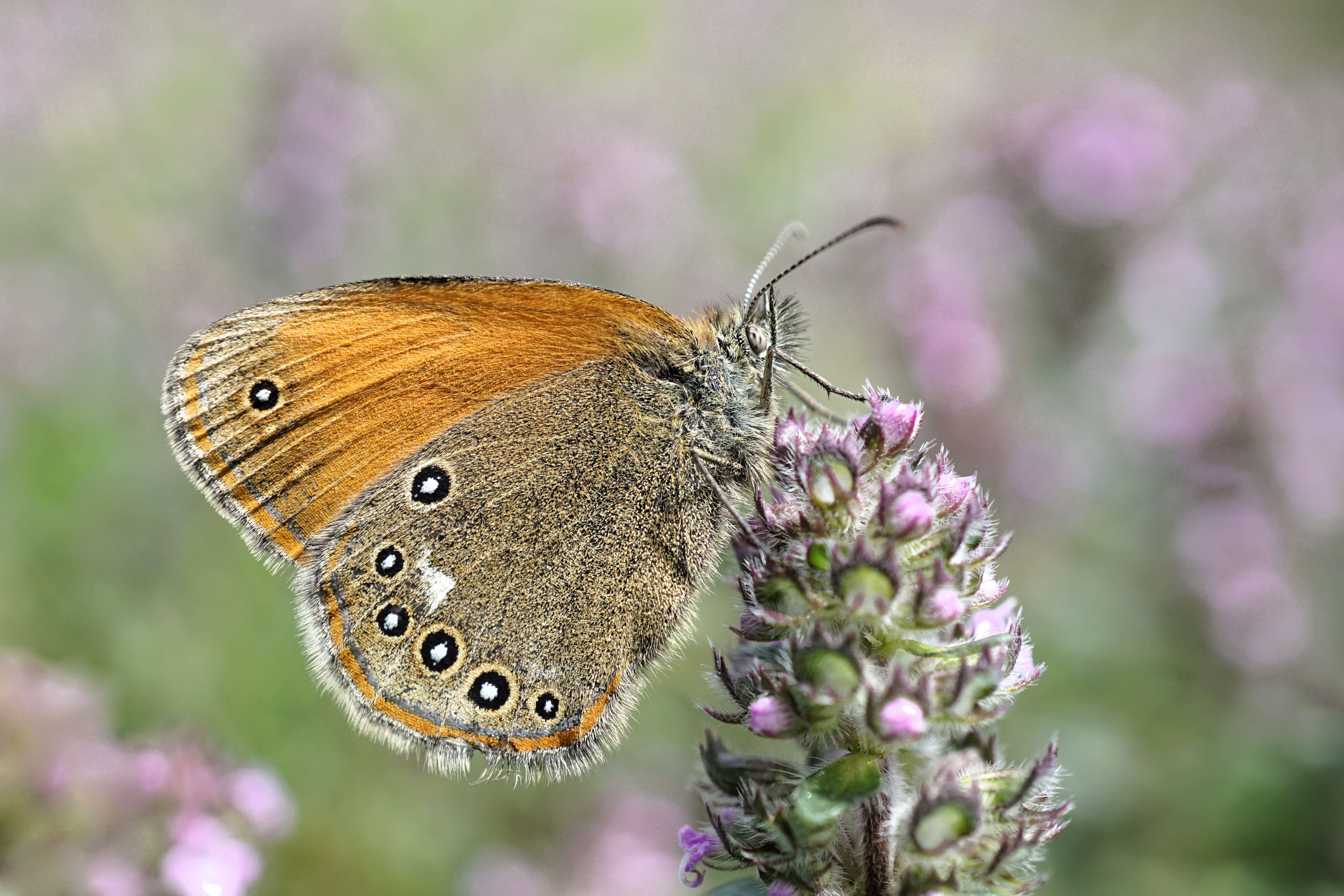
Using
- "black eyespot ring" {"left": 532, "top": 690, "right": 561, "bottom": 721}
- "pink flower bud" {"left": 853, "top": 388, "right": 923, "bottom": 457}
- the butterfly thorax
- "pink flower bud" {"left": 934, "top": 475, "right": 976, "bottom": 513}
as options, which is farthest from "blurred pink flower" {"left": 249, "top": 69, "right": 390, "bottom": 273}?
"pink flower bud" {"left": 934, "top": 475, "right": 976, "bottom": 513}

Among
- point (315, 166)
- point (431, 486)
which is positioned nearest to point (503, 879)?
point (431, 486)

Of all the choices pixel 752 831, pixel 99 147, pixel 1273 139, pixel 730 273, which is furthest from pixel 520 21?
pixel 752 831

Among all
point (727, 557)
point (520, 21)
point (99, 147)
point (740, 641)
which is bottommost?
point (740, 641)

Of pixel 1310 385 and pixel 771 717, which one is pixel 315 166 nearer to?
pixel 771 717

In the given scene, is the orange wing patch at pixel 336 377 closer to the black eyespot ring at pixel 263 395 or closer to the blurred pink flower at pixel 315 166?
the black eyespot ring at pixel 263 395

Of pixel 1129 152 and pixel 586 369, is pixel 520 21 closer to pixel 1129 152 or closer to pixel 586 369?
pixel 1129 152

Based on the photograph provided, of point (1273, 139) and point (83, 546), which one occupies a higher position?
point (1273, 139)

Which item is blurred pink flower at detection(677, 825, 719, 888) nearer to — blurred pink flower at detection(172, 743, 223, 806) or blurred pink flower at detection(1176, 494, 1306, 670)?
blurred pink flower at detection(172, 743, 223, 806)
